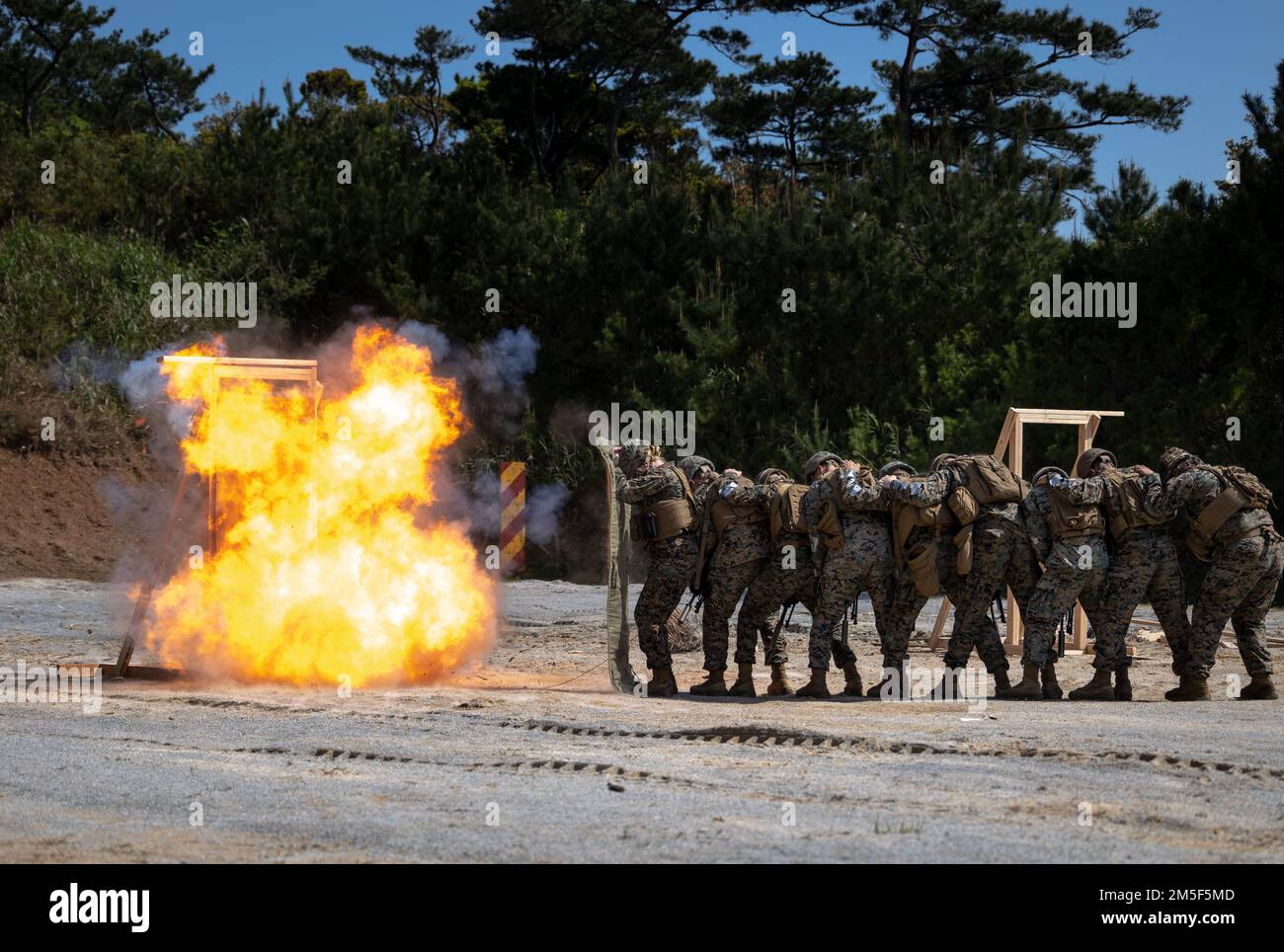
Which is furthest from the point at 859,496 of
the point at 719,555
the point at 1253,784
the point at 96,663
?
the point at 96,663

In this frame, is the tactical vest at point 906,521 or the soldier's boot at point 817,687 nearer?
the tactical vest at point 906,521

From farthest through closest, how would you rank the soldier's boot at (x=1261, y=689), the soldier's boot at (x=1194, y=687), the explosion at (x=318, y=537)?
the explosion at (x=318, y=537) < the soldier's boot at (x=1194, y=687) < the soldier's boot at (x=1261, y=689)

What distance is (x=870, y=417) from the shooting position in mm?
24312

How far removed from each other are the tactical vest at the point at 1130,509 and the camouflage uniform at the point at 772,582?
2.48 m

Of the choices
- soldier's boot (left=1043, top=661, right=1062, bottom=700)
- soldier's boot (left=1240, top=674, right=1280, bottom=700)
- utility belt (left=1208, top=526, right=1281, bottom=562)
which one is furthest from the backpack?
soldier's boot (left=1240, top=674, right=1280, bottom=700)

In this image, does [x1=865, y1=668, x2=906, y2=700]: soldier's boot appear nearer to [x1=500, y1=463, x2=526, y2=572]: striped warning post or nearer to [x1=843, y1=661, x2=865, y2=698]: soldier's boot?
[x1=843, y1=661, x2=865, y2=698]: soldier's boot

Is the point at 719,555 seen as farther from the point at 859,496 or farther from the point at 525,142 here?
the point at 525,142

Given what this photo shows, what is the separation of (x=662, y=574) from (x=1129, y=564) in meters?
3.81

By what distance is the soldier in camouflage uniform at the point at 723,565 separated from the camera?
38.6 feet

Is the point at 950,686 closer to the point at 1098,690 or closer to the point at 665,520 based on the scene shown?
the point at 1098,690

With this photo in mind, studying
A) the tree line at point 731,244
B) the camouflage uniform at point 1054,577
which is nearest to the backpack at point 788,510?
the camouflage uniform at point 1054,577

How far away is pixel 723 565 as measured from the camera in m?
11.8

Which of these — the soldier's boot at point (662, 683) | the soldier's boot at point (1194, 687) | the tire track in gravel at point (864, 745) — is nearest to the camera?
the tire track in gravel at point (864, 745)

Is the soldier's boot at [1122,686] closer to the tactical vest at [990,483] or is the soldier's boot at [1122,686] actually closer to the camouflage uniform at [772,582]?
the tactical vest at [990,483]
